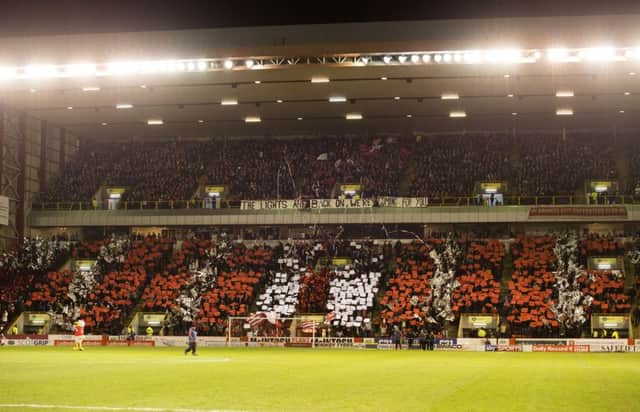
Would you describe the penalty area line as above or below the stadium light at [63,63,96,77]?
below

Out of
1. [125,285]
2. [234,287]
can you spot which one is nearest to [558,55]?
[234,287]

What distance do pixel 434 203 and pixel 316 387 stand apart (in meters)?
40.1

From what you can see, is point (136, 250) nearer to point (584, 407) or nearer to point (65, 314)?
point (65, 314)

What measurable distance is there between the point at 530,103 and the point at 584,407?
4468 cm

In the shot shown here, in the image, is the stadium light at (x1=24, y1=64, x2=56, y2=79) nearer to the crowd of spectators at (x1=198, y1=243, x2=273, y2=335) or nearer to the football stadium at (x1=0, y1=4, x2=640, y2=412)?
the football stadium at (x1=0, y1=4, x2=640, y2=412)

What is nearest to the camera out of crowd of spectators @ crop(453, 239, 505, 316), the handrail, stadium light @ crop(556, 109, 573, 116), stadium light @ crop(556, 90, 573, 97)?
crowd of spectators @ crop(453, 239, 505, 316)

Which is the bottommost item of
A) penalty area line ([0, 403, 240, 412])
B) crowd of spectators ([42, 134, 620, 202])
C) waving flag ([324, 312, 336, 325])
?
penalty area line ([0, 403, 240, 412])

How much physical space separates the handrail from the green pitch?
2987 centimetres

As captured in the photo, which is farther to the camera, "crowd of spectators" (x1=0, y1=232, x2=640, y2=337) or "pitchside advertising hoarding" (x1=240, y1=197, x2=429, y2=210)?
"pitchside advertising hoarding" (x1=240, y1=197, x2=429, y2=210)

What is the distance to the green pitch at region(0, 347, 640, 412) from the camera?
16609mm

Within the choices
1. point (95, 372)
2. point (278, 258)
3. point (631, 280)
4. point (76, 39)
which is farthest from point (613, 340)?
point (76, 39)

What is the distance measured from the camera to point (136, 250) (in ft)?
202

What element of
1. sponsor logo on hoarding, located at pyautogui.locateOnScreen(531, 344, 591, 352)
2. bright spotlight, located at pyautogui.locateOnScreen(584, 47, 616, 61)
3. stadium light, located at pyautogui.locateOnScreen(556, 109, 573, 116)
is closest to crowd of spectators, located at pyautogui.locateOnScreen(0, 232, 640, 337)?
sponsor logo on hoarding, located at pyautogui.locateOnScreen(531, 344, 591, 352)

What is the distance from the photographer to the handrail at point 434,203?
58375 millimetres
